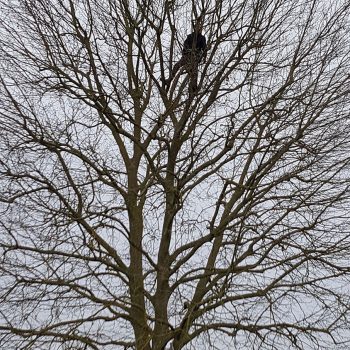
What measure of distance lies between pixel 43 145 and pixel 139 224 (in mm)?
1573

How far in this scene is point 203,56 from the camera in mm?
7266

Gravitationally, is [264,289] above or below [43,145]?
below

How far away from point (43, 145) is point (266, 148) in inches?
101

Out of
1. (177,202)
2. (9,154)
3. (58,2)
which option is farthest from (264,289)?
(58,2)

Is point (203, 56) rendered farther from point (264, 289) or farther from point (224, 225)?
point (264, 289)

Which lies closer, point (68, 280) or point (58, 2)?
point (68, 280)

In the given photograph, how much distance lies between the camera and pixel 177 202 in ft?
23.8

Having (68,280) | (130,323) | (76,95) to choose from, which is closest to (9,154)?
(76,95)

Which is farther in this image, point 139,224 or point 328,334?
point 139,224

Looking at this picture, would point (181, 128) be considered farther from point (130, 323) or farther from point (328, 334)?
point (328, 334)

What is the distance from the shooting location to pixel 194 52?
7.11 m

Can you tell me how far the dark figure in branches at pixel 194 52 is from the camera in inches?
281

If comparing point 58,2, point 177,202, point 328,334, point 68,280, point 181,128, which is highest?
point 58,2

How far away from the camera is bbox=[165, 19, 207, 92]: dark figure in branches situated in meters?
7.14
